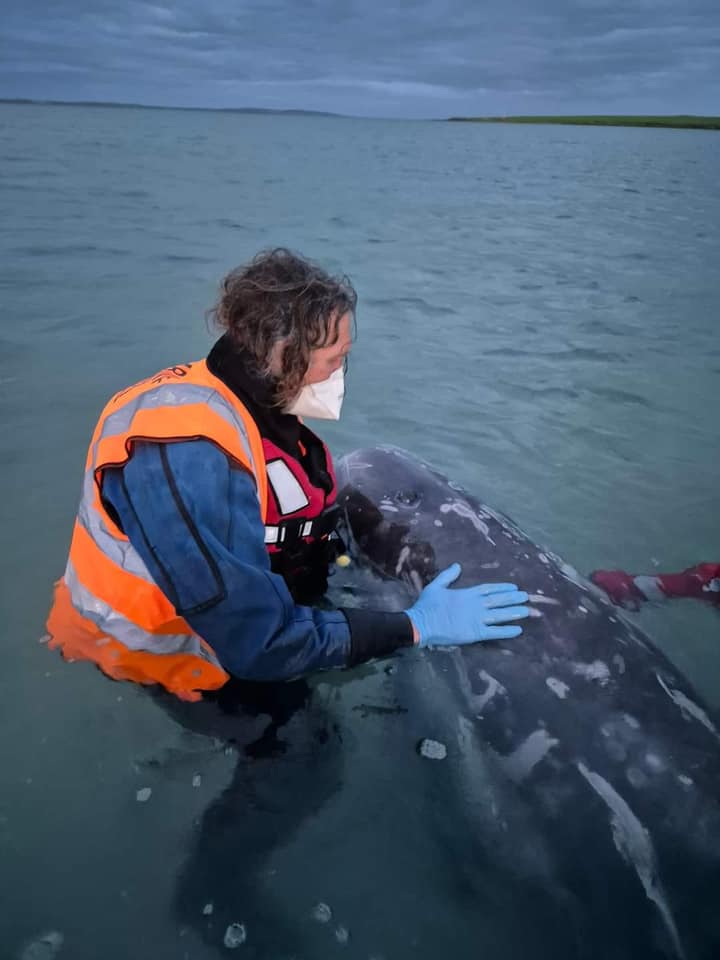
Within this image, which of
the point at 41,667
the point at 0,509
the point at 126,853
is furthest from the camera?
the point at 0,509

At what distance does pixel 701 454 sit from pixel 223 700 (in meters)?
6.02

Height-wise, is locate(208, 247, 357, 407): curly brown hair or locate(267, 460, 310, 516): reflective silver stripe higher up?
locate(208, 247, 357, 407): curly brown hair

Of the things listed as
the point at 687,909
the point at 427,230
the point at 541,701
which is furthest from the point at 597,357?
the point at 427,230

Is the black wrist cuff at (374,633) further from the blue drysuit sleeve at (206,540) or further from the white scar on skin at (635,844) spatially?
the white scar on skin at (635,844)

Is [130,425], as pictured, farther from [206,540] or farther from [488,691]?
[488,691]

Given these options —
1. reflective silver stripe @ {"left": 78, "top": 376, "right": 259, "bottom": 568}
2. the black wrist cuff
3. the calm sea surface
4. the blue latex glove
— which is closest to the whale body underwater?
the blue latex glove

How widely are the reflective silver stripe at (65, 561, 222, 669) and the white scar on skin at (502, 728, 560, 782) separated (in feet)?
4.94

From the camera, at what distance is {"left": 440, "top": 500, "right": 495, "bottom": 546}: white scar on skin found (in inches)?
181

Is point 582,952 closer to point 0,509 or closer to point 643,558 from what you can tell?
point 643,558

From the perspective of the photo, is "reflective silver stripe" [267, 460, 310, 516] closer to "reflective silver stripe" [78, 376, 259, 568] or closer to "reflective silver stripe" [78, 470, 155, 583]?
"reflective silver stripe" [78, 376, 259, 568]

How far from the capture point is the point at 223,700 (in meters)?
3.85

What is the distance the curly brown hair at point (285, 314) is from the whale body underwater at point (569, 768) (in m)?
1.64

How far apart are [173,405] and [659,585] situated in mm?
3777

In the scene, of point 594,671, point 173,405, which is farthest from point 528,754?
point 173,405
